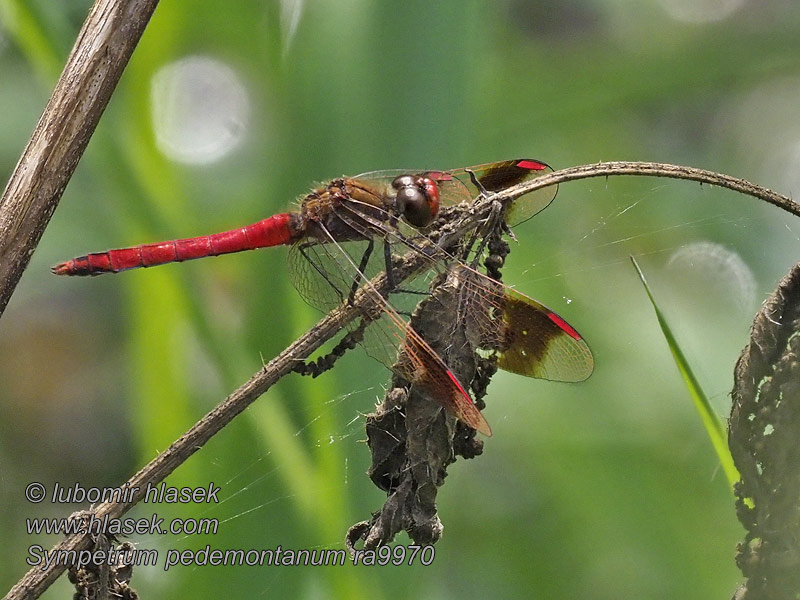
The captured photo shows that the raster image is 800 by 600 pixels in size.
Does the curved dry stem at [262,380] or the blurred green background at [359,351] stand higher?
the blurred green background at [359,351]

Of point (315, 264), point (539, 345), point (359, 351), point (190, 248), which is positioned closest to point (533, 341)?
point (539, 345)

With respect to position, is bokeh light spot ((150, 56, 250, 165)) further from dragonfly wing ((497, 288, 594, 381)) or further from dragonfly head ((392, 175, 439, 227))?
dragonfly wing ((497, 288, 594, 381))

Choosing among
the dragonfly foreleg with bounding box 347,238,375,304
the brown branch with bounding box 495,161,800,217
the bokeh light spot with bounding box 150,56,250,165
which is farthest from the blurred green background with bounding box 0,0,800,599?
the brown branch with bounding box 495,161,800,217

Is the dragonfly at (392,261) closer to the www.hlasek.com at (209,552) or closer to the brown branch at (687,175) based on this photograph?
the brown branch at (687,175)

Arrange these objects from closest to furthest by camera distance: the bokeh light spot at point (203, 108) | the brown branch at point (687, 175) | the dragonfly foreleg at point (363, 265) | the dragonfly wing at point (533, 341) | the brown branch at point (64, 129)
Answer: the brown branch at point (64, 129), the brown branch at point (687, 175), the dragonfly wing at point (533, 341), the dragonfly foreleg at point (363, 265), the bokeh light spot at point (203, 108)

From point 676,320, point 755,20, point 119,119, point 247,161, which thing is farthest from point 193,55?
point 755,20

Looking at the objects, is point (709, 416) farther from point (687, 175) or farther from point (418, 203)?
point (418, 203)

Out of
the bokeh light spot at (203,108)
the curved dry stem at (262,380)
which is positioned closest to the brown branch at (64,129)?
the curved dry stem at (262,380)
